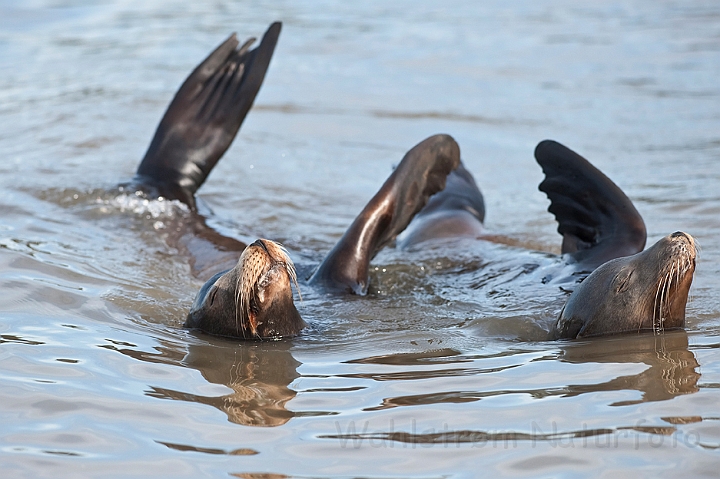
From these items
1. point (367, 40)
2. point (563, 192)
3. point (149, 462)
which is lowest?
point (149, 462)

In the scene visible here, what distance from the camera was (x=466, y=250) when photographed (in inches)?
227

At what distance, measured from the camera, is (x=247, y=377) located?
12.1 feet

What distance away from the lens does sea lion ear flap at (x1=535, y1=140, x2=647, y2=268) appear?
4.93 metres

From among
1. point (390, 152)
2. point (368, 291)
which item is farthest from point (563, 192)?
point (390, 152)

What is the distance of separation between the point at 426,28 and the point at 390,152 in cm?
574

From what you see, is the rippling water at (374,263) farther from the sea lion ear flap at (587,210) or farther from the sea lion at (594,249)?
the sea lion ear flap at (587,210)

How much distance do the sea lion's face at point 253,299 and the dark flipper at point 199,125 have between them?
230 cm

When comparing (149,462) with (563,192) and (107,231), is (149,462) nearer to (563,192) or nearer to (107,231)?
(563,192)

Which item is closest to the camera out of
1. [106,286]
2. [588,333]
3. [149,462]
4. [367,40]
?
[149,462]

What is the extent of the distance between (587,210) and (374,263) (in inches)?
52.6

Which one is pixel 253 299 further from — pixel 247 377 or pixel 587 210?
pixel 587 210

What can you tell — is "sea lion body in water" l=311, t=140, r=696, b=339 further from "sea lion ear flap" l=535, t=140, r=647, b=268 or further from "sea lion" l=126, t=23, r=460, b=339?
"sea lion" l=126, t=23, r=460, b=339

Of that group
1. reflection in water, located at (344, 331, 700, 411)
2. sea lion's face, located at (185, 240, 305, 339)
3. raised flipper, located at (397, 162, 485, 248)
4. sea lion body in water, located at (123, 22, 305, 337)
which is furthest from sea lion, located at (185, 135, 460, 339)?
sea lion body in water, located at (123, 22, 305, 337)

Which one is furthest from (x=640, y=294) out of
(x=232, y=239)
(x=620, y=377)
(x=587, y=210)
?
(x=232, y=239)
